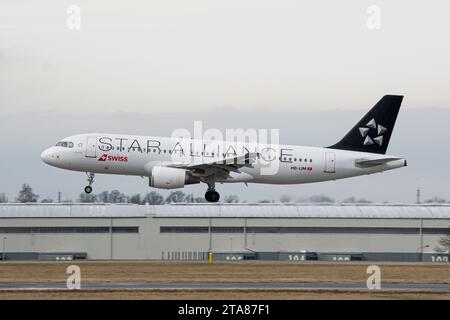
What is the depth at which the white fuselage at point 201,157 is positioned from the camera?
2648 inches

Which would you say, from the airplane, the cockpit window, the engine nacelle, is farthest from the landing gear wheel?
the cockpit window

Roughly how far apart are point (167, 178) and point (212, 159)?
3.90 meters

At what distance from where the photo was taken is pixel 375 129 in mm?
75938

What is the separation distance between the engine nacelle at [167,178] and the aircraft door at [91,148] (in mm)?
4355

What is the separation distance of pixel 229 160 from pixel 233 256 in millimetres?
42897

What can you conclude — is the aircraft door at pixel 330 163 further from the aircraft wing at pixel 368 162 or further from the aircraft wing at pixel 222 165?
the aircraft wing at pixel 222 165

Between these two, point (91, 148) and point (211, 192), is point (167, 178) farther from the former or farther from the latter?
point (91, 148)

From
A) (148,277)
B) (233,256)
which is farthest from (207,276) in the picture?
(233,256)

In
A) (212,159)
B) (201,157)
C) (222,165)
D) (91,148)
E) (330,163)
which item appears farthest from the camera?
(330,163)

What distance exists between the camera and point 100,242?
366 feet

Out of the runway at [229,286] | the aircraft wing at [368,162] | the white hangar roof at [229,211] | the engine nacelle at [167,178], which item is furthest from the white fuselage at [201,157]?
the white hangar roof at [229,211]

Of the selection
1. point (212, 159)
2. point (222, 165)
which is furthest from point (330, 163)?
point (212, 159)
